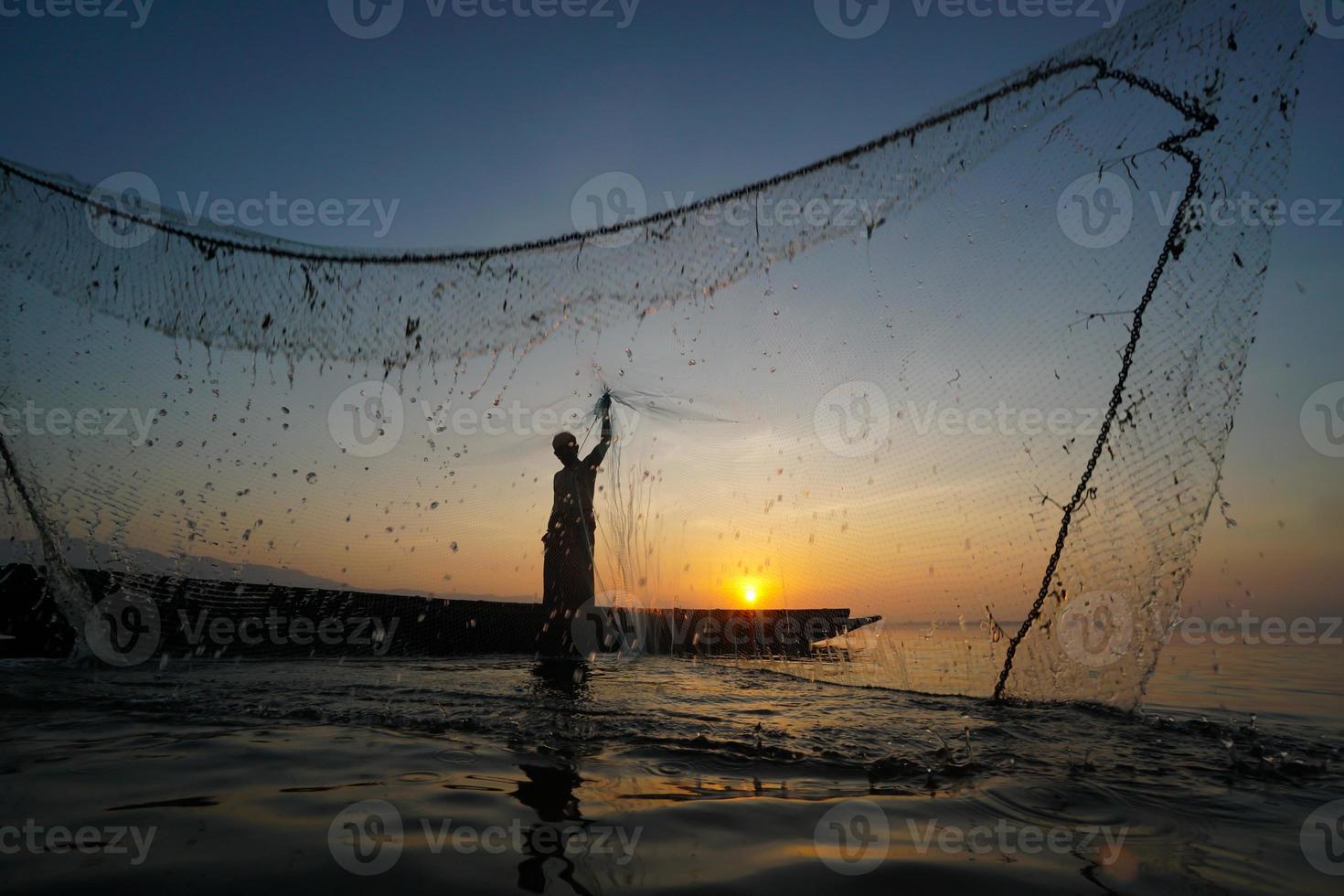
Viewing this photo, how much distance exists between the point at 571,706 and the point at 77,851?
443 cm

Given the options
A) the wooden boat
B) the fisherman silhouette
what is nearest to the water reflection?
the fisherman silhouette

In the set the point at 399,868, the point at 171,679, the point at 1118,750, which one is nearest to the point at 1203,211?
the point at 1118,750

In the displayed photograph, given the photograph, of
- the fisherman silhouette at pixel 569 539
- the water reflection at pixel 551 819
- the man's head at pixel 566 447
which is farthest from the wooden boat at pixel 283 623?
the water reflection at pixel 551 819

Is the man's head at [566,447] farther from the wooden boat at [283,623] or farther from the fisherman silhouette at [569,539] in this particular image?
the wooden boat at [283,623]

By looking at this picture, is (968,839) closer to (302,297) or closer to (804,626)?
(302,297)

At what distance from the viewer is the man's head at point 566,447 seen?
1191cm

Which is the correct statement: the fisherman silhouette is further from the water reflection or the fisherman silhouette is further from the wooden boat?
the water reflection

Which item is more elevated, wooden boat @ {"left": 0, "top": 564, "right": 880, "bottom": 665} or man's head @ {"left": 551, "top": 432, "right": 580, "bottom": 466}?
man's head @ {"left": 551, "top": 432, "right": 580, "bottom": 466}

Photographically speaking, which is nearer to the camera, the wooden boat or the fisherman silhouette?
the wooden boat

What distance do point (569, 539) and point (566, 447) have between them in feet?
5.00

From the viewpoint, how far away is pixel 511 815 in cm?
353

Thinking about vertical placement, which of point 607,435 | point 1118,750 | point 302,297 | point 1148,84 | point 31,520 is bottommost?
point 1118,750

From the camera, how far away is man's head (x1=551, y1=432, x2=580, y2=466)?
11914 millimetres

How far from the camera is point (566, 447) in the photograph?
1192cm
